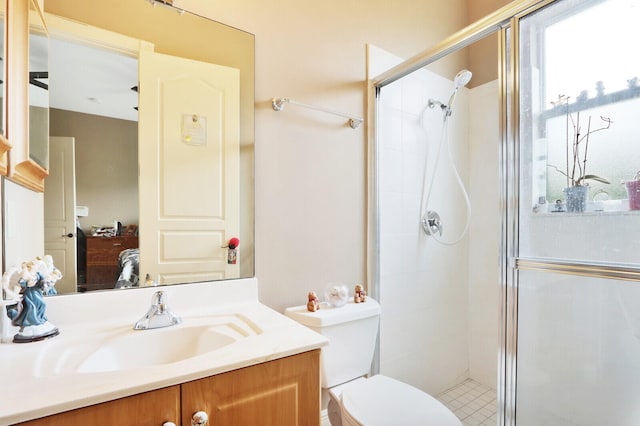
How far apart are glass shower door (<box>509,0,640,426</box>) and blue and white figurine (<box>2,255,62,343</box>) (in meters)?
1.56

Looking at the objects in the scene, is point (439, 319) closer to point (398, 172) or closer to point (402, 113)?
point (398, 172)

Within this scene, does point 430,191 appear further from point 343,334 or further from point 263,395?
point 263,395

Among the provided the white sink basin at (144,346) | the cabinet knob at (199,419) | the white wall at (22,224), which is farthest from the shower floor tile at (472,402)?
the white wall at (22,224)

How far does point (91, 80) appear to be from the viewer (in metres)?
1.04

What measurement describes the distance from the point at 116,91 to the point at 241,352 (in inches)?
36.9

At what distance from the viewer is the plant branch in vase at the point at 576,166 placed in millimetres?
1238

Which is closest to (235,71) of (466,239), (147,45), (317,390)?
Result: (147,45)

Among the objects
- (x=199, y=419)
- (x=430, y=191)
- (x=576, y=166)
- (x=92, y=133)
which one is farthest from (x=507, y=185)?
(x=92, y=133)

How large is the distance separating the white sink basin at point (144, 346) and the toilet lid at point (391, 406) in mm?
494

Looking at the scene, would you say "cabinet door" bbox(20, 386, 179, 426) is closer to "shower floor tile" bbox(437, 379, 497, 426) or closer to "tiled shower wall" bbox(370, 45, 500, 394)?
"tiled shower wall" bbox(370, 45, 500, 394)

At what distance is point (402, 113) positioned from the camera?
6.19ft

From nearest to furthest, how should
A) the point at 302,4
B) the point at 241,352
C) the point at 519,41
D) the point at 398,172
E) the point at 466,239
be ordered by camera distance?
the point at 241,352, the point at 519,41, the point at 302,4, the point at 398,172, the point at 466,239

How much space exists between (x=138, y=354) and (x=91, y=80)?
86 centimetres

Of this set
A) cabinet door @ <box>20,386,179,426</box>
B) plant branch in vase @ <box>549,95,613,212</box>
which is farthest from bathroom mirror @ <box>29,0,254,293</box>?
plant branch in vase @ <box>549,95,613,212</box>
